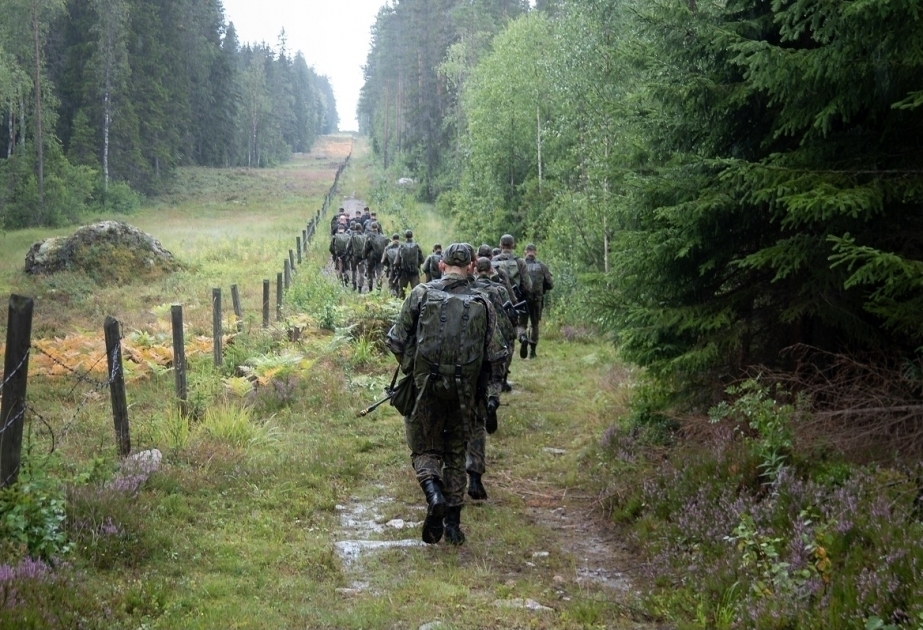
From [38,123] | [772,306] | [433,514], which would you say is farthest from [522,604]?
[38,123]

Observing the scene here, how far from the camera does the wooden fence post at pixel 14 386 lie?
515 centimetres

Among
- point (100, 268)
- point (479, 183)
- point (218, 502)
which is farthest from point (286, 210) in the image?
point (218, 502)

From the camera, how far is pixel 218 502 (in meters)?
7.18

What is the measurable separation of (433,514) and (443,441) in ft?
2.03

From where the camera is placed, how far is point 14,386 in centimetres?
517

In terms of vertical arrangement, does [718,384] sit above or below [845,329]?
below

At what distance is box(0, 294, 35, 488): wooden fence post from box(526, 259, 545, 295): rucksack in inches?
425

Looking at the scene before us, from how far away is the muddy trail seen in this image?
5.36m

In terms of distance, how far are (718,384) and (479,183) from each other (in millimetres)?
28970

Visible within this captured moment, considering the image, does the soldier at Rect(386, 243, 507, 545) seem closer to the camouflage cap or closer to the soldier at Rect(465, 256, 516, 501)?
the camouflage cap

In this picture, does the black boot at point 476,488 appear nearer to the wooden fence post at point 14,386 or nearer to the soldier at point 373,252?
the wooden fence post at point 14,386

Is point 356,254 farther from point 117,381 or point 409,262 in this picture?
point 117,381

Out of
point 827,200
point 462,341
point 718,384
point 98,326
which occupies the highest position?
point 827,200

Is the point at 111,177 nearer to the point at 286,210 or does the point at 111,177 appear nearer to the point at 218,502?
the point at 286,210
